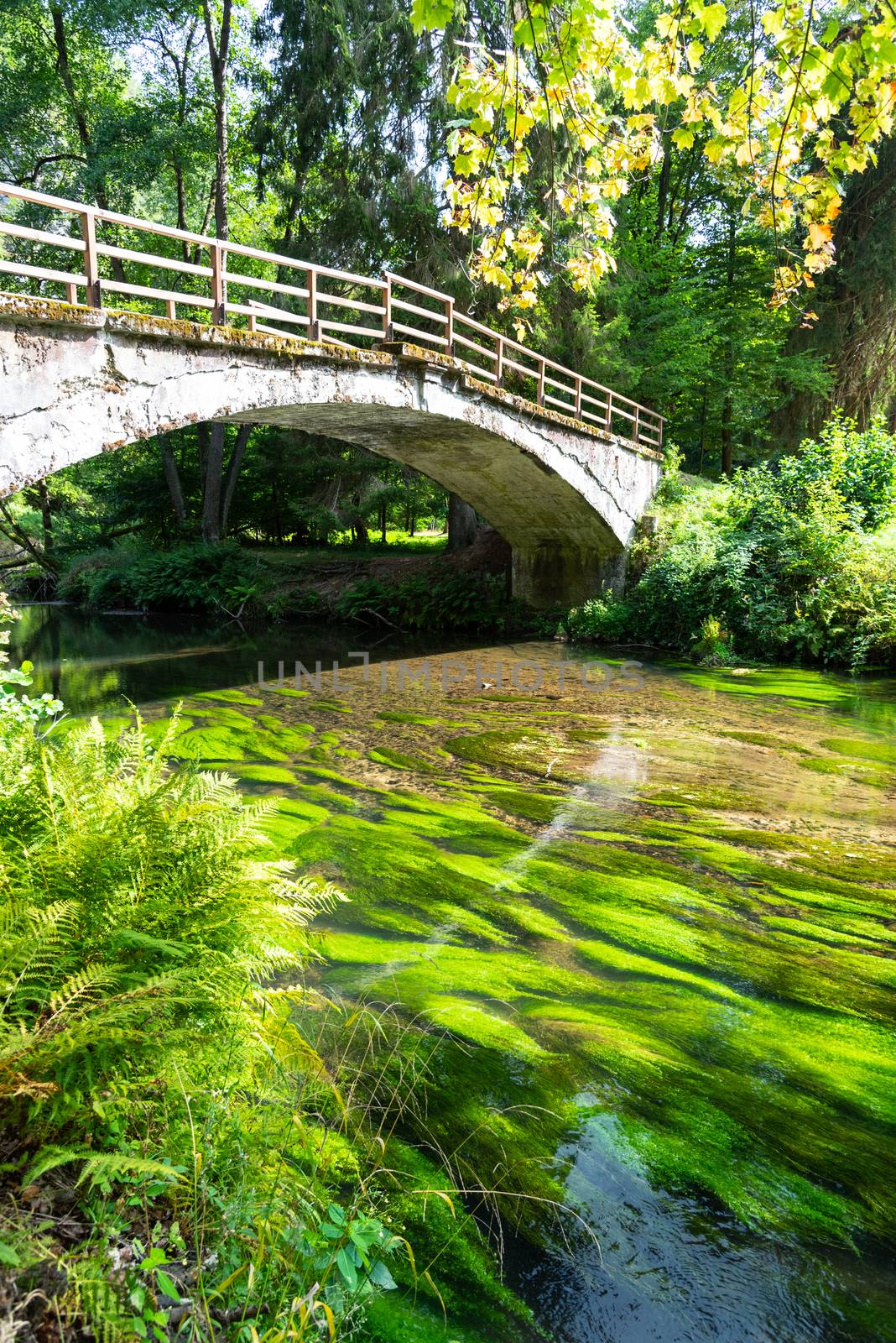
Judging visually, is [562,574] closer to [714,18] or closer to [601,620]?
[601,620]

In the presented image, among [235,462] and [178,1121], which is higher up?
[235,462]

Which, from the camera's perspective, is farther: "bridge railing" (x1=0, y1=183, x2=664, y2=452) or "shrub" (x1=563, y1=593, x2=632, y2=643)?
"shrub" (x1=563, y1=593, x2=632, y2=643)

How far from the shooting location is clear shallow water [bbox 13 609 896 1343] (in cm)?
216

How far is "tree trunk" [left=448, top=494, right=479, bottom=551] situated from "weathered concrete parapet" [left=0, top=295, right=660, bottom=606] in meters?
2.11

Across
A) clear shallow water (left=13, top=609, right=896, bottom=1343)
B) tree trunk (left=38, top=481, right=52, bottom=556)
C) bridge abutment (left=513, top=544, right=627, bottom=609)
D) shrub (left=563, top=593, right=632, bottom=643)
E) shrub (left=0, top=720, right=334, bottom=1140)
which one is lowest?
clear shallow water (left=13, top=609, right=896, bottom=1343)

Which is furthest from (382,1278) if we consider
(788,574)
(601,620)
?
(601,620)

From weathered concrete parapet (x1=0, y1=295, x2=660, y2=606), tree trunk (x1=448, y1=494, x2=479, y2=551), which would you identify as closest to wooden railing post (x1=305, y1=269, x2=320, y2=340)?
weathered concrete parapet (x1=0, y1=295, x2=660, y2=606)

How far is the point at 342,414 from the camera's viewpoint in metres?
11.3

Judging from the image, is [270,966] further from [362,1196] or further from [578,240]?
[578,240]

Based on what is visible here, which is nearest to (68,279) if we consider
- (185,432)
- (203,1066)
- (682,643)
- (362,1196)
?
(203,1066)

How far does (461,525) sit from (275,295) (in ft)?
22.2

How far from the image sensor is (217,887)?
7.59 feet

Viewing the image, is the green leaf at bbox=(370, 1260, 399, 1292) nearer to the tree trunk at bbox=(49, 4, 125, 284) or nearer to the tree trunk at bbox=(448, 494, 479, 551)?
the tree trunk at bbox=(448, 494, 479, 551)

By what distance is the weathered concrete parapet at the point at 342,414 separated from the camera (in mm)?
6594
